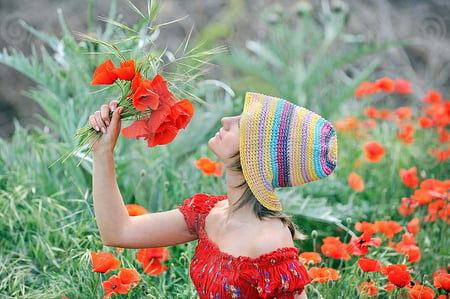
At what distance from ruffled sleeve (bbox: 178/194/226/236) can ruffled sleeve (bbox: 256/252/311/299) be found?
13.1 inches

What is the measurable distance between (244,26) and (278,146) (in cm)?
618

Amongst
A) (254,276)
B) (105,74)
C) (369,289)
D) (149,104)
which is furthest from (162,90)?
(369,289)

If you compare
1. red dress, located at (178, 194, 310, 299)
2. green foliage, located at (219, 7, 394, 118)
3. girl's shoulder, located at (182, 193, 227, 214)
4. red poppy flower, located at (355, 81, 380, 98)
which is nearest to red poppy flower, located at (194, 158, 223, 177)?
girl's shoulder, located at (182, 193, 227, 214)

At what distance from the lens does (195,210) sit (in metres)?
2.36

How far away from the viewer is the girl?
82.7 inches

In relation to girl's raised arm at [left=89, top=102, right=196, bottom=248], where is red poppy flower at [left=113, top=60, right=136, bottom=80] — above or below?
above

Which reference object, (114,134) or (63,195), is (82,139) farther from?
(63,195)

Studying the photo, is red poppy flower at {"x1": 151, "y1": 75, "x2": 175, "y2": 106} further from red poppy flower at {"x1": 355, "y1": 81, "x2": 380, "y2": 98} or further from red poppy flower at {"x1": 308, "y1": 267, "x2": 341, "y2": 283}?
red poppy flower at {"x1": 355, "y1": 81, "x2": 380, "y2": 98}

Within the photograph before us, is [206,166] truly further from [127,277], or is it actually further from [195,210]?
[127,277]

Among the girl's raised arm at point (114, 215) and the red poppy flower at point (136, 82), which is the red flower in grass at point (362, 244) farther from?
the red poppy flower at point (136, 82)

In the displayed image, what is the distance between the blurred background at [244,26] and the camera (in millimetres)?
7215

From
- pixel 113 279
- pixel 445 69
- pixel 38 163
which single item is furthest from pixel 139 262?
pixel 445 69

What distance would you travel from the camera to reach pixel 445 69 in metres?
7.96

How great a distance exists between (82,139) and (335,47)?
6.03 meters
